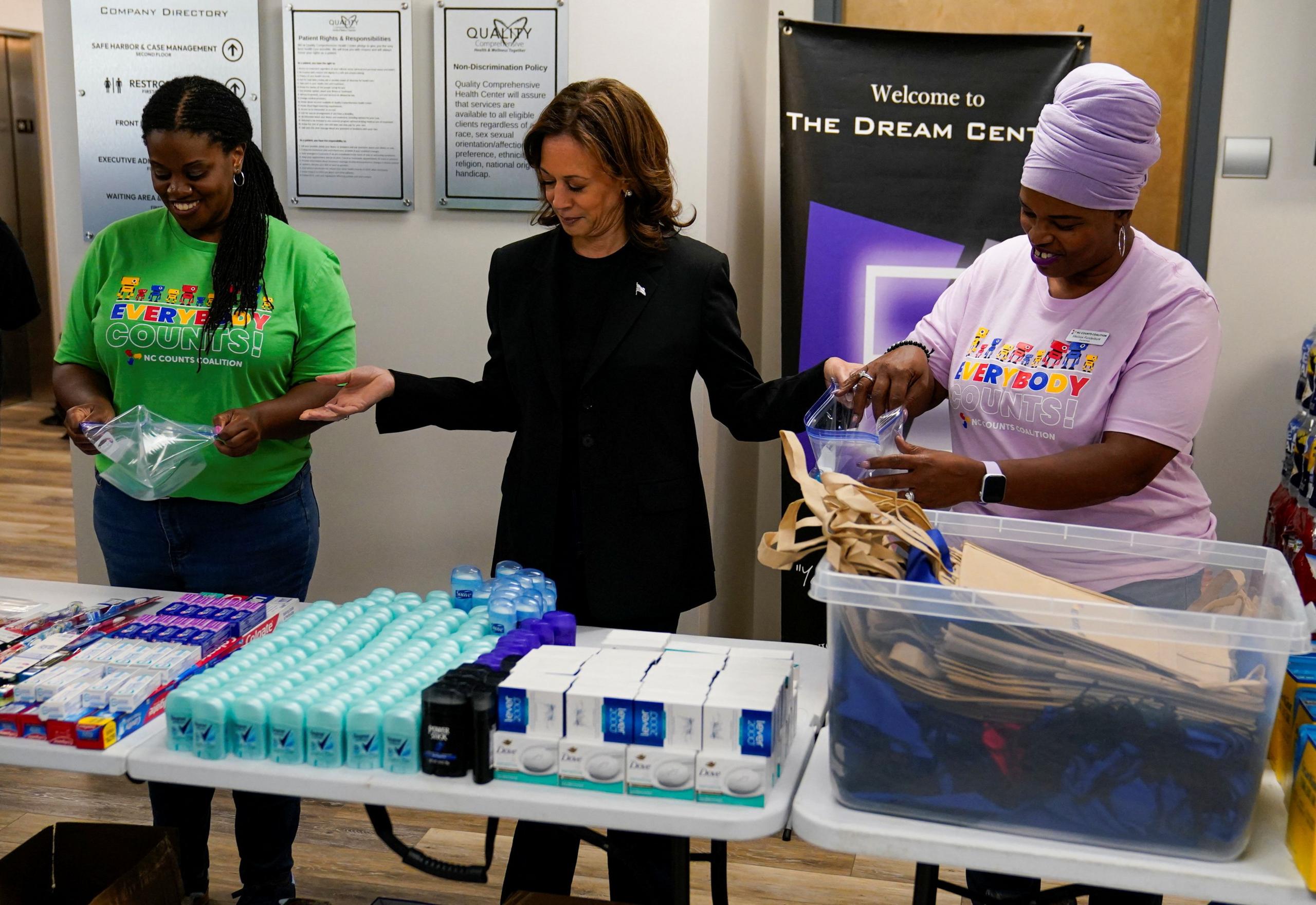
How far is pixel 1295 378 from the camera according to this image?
3445 mm

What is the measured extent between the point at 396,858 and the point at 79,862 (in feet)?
3.33

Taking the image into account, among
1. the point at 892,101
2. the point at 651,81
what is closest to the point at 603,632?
the point at 651,81

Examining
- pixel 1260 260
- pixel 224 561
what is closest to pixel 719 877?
pixel 224 561

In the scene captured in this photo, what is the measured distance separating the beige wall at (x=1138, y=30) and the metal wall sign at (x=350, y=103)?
1.45 meters

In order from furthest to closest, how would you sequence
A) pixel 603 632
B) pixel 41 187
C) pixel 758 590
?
1. pixel 41 187
2. pixel 758 590
3. pixel 603 632

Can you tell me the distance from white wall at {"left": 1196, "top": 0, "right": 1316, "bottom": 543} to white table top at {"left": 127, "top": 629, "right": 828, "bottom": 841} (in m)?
2.42

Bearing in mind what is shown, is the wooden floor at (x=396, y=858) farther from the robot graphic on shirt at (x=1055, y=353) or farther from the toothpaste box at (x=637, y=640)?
the robot graphic on shirt at (x=1055, y=353)

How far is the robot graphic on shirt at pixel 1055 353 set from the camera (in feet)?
6.09

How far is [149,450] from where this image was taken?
7.11 feet

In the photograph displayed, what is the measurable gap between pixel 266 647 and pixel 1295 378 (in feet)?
9.94

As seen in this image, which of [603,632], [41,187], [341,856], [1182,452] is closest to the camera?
[1182,452]

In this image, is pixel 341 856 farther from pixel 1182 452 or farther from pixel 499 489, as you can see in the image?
pixel 1182 452

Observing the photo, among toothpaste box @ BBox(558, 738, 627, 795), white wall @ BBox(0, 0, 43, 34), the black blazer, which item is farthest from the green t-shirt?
white wall @ BBox(0, 0, 43, 34)

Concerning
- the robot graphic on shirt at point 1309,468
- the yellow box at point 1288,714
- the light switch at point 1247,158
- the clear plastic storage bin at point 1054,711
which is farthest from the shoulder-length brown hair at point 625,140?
the light switch at point 1247,158
